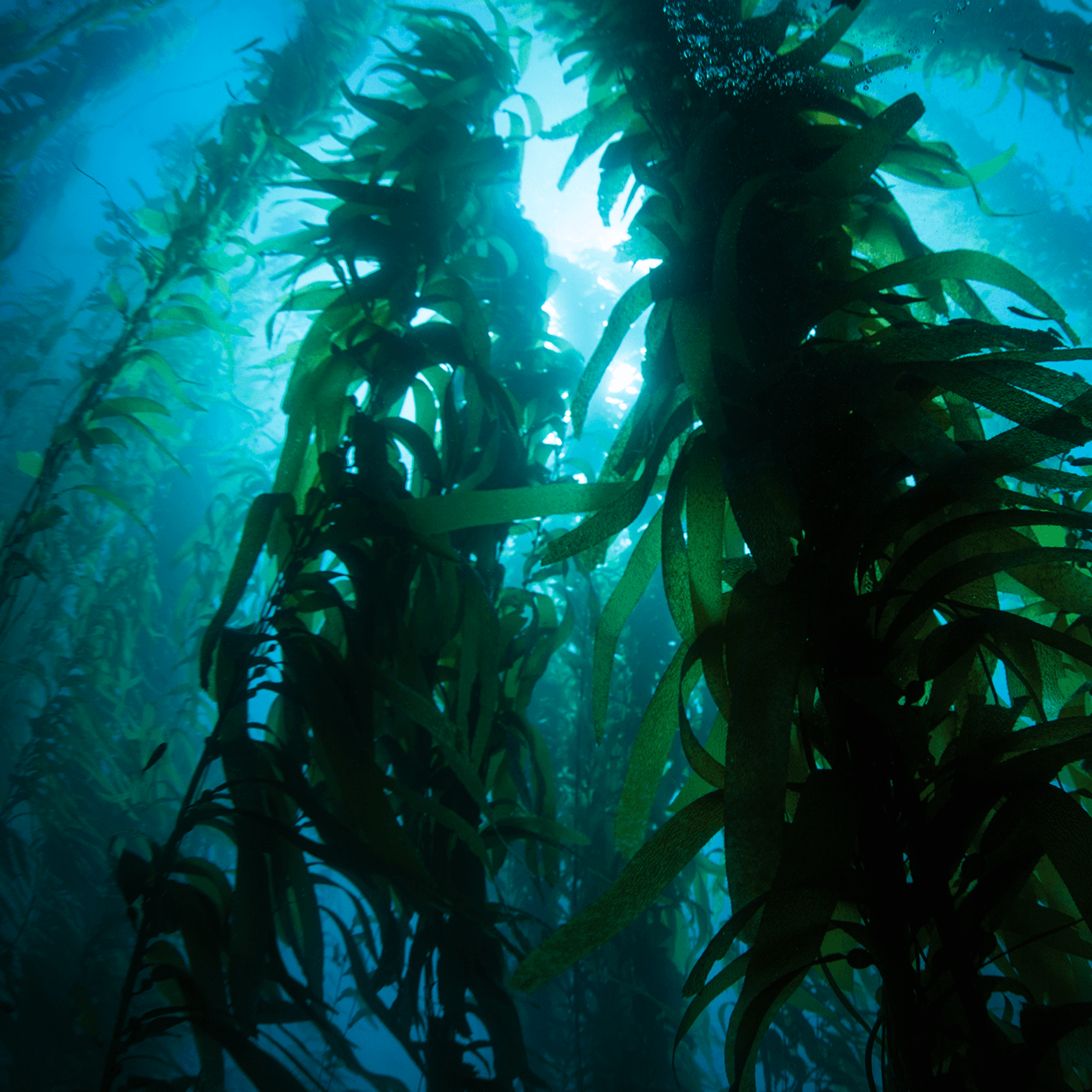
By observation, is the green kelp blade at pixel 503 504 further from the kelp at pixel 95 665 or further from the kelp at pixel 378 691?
the kelp at pixel 95 665

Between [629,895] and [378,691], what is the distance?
417 mm

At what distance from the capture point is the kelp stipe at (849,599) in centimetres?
45

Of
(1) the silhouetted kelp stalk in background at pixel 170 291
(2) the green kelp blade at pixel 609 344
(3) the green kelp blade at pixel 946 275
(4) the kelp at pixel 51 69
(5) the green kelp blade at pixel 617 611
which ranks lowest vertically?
(5) the green kelp blade at pixel 617 611

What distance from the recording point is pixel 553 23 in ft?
4.39

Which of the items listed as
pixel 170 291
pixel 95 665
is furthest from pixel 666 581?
pixel 95 665

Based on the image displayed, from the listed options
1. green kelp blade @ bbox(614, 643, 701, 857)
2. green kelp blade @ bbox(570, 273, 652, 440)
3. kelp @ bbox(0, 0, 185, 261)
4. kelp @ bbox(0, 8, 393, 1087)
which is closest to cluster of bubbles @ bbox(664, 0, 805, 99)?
green kelp blade @ bbox(570, 273, 652, 440)

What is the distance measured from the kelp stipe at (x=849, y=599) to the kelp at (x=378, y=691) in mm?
311

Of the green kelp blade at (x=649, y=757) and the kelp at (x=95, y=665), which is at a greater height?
the kelp at (x=95, y=665)

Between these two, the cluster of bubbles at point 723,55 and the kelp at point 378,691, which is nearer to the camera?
the kelp at point 378,691

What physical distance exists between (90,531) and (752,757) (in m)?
3.78

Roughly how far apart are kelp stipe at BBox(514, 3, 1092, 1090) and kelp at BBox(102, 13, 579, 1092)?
31cm

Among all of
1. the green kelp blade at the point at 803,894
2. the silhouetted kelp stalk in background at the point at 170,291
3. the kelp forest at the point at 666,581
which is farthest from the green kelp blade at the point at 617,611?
the silhouetted kelp stalk in background at the point at 170,291

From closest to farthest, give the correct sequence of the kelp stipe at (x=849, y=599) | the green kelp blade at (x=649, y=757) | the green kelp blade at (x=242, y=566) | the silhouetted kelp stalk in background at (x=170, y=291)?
the kelp stipe at (x=849, y=599) → the green kelp blade at (x=649, y=757) → the green kelp blade at (x=242, y=566) → the silhouetted kelp stalk in background at (x=170, y=291)

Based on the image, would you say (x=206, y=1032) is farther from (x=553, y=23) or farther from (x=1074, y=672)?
(x=553, y=23)
